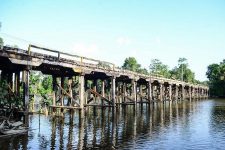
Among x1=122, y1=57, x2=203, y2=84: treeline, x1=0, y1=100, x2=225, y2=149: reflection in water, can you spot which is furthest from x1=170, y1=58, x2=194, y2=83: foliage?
x1=0, y1=100, x2=225, y2=149: reflection in water

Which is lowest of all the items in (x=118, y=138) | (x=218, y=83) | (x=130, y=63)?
(x=118, y=138)

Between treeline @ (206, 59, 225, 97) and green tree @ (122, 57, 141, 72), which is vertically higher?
green tree @ (122, 57, 141, 72)

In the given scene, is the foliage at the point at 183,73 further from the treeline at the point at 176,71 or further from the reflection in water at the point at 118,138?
the reflection in water at the point at 118,138

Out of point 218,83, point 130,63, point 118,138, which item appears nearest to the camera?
point 118,138

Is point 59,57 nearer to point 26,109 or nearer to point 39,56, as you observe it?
point 39,56

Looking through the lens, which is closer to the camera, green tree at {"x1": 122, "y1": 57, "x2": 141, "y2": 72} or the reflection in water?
the reflection in water

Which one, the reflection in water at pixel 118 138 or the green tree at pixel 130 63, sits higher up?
the green tree at pixel 130 63

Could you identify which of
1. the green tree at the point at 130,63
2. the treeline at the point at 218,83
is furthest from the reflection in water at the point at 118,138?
the treeline at the point at 218,83

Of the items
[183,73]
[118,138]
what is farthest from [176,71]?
[118,138]

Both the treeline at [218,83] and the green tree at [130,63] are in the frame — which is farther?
the treeline at [218,83]

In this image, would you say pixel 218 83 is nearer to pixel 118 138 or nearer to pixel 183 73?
pixel 183 73

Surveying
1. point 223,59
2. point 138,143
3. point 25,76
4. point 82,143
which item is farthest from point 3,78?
point 223,59

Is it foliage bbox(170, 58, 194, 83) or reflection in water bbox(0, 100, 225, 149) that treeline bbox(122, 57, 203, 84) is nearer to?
foliage bbox(170, 58, 194, 83)

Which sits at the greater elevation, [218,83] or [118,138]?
[218,83]
